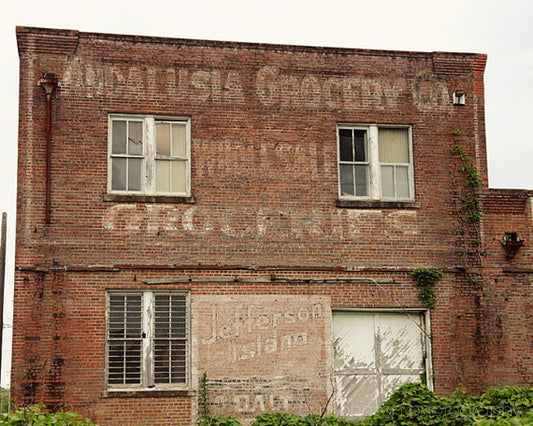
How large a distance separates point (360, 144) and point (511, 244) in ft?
12.8

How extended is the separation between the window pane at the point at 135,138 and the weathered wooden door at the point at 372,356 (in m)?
5.31

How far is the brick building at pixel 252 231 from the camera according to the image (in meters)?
15.7

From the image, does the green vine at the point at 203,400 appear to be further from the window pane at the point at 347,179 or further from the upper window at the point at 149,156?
the window pane at the point at 347,179

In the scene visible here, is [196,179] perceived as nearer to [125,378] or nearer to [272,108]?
[272,108]

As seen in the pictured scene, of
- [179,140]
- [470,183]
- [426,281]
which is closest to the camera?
[179,140]

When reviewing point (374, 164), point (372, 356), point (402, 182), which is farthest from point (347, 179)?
point (372, 356)

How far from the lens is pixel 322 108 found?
1730 centimetres

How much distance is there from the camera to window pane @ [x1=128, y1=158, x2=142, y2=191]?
16.4 m

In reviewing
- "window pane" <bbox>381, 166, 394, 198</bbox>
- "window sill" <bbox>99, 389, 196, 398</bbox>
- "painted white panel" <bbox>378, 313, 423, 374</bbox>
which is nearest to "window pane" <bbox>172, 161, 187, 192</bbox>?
"window sill" <bbox>99, 389, 196, 398</bbox>

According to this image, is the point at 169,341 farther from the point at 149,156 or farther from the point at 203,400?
the point at 149,156

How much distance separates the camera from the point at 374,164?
17.3m

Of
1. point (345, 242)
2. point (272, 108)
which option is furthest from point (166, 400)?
point (272, 108)

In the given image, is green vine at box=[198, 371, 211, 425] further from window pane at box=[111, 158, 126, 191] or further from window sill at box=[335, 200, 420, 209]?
window sill at box=[335, 200, 420, 209]

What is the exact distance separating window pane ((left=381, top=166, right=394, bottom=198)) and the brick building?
0.05m
